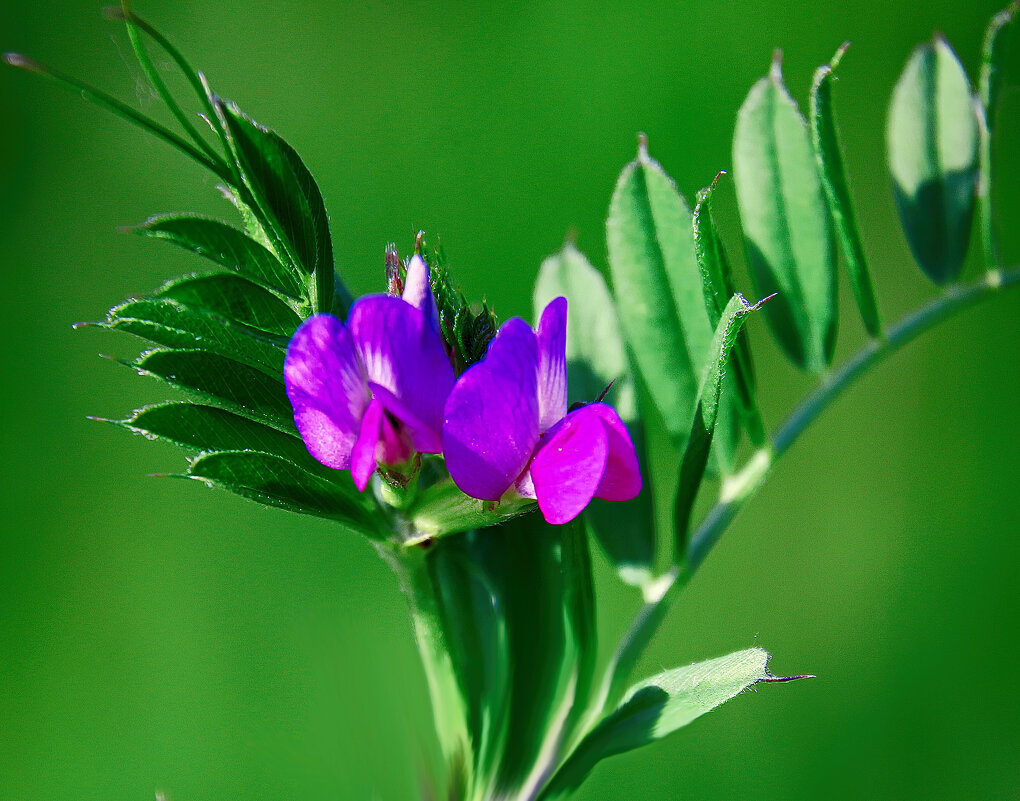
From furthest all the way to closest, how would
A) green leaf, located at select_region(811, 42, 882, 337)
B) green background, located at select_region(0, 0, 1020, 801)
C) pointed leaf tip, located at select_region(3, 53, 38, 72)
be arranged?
green background, located at select_region(0, 0, 1020, 801) → green leaf, located at select_region(811, 42, 882, 337) → pointed leaf tip, located at select_region(3, 53, 38, 72)

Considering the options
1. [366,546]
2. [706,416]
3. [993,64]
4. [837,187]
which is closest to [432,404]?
[706,416]

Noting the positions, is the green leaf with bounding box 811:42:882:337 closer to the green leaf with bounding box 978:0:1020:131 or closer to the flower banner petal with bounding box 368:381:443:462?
the green leaf with bounding box 978:0:1020:131

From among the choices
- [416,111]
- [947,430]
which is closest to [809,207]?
[947,430]

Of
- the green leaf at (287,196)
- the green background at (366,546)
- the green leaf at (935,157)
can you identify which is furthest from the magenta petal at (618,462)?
the green background at (366,546)

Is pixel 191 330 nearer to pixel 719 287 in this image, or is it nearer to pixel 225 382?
pixel 225 382

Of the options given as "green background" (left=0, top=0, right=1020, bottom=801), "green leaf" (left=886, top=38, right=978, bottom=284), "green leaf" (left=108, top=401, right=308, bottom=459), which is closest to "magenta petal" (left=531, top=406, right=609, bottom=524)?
"green leaf" (left=108, top=401, right=308, bottom=459)
